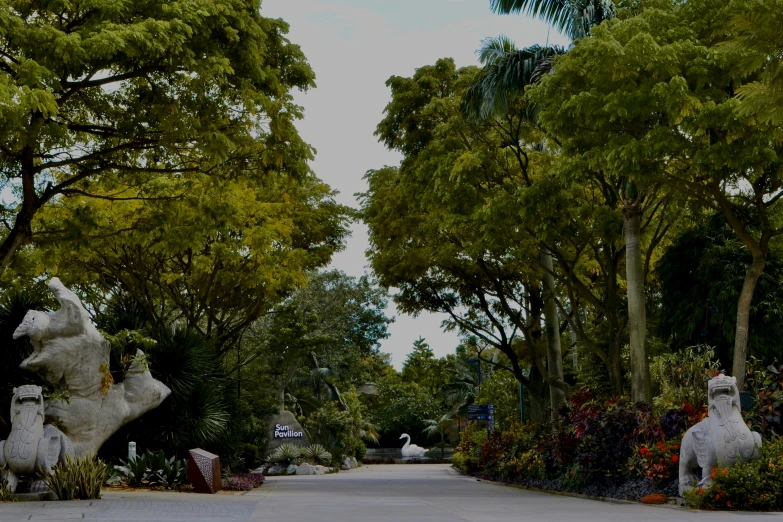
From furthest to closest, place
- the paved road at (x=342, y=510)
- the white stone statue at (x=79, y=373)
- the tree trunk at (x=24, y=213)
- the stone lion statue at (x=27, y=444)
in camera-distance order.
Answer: the white stone statue at (x=79, y=373)
the tree trunk at (x=24, y=213)
the stone lion statue at (x=27, y=444)
the paved road at (x=342, y=510)

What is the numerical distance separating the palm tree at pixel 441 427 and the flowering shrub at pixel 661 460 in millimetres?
48423

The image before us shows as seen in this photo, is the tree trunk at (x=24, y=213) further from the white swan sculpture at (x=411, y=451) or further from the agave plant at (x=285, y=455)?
the white swan sculpture at (x=411, y=451)

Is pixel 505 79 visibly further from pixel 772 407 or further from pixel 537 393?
pixel 537 393

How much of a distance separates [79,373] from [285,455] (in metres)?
26.0

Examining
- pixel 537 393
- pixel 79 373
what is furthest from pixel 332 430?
pixel 79 373

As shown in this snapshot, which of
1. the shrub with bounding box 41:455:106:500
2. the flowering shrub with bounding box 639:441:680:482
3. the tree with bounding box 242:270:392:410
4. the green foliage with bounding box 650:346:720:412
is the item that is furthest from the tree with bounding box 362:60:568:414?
the shrub with bounding box 41:455:106:500

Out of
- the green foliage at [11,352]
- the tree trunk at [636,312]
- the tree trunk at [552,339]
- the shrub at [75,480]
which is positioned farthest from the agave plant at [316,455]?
the shrub at [75,480]

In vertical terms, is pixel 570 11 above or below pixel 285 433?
above

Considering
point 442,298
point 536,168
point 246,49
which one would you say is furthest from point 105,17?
point 442,298

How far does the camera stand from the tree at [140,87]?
14.1 meters

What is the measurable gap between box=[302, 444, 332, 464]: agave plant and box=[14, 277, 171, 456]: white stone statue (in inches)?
1024

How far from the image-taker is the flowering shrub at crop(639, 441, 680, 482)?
16422 mm

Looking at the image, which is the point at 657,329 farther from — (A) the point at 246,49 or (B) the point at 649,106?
(A) the point at 246,49

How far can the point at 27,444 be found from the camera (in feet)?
51.0
